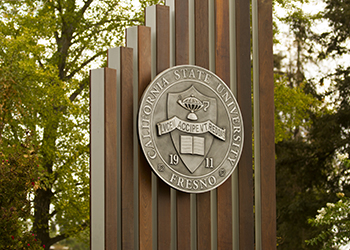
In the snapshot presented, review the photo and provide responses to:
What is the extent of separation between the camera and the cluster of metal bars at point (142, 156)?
3.32 metres

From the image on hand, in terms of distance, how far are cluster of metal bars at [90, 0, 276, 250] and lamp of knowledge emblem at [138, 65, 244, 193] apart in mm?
125

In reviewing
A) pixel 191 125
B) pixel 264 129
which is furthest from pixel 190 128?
pixel 264 129

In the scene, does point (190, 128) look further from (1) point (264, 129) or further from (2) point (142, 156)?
(1) point (264, 129)

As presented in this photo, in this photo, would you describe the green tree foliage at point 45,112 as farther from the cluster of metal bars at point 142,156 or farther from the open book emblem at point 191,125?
the open book emblem at point 191,125

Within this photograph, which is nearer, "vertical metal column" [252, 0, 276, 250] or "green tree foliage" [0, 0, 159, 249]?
"vertical metal column" [252, 0, 276, 250]

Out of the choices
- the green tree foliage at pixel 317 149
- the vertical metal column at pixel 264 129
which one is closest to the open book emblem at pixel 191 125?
the vertical metal column at pixel 264 129

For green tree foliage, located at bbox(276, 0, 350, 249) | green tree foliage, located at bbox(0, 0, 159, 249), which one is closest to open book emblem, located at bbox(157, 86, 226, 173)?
green tree foliage, located at bbox(0, 0, 159, 249)

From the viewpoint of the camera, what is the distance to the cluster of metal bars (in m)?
3.32

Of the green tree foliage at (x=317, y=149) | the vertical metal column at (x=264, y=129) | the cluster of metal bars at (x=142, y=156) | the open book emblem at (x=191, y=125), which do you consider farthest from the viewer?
the green tree foliage at (x=317, y=149)

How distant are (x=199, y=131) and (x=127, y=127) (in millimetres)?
614

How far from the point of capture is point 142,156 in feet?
11.1

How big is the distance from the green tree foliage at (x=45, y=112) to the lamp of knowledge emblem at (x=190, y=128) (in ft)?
10.4

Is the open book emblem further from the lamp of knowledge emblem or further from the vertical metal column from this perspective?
the vertical metal column

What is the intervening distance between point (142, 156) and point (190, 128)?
470 millimetres
